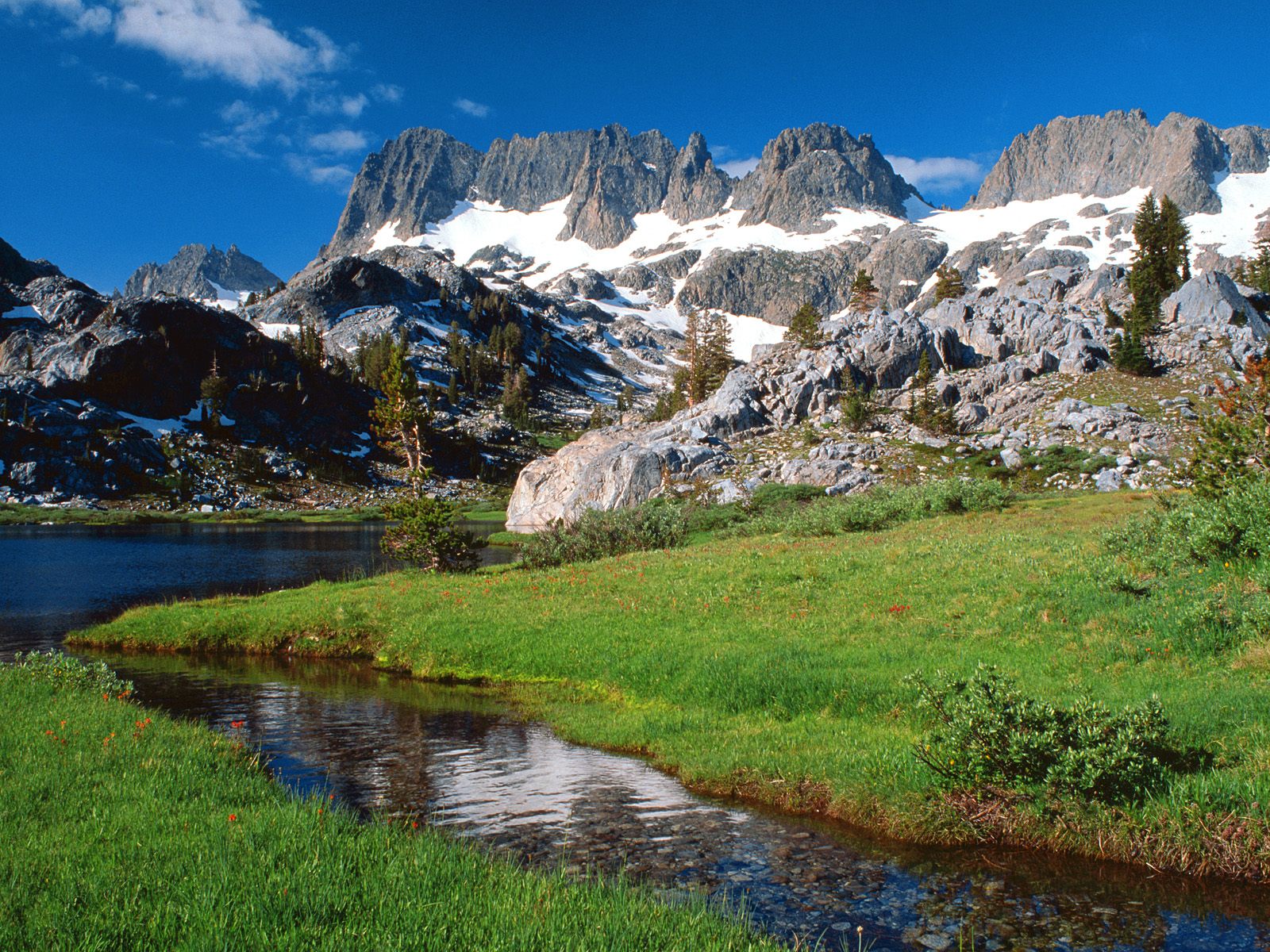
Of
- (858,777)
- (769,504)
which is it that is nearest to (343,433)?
(769,504)

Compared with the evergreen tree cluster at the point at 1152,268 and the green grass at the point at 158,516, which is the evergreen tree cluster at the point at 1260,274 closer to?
the evergreen tree cluster at the point at 1152,268

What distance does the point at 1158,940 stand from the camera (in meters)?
7.32

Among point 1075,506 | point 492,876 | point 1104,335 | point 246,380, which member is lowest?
point 492,876

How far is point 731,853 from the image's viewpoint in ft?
31.3

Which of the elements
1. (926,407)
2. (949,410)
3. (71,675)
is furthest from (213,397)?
(71,675)

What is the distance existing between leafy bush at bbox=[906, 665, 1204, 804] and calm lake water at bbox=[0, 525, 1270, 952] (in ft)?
3.25

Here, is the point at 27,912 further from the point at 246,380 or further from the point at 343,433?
the point at 246,380

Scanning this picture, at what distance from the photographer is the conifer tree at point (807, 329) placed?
87.6 meters

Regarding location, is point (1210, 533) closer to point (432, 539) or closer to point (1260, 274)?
point (432, 539)

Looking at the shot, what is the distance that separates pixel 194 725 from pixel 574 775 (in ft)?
25.5

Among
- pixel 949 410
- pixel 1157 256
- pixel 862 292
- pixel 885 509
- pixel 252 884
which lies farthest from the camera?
pixel 862 292

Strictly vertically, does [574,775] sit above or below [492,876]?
below

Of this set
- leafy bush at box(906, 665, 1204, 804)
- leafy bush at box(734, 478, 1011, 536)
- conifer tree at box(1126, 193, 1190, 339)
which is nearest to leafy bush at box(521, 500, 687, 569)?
leafy bush at box(734, 478, 1011, 536)

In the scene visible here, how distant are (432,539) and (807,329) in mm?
65740
